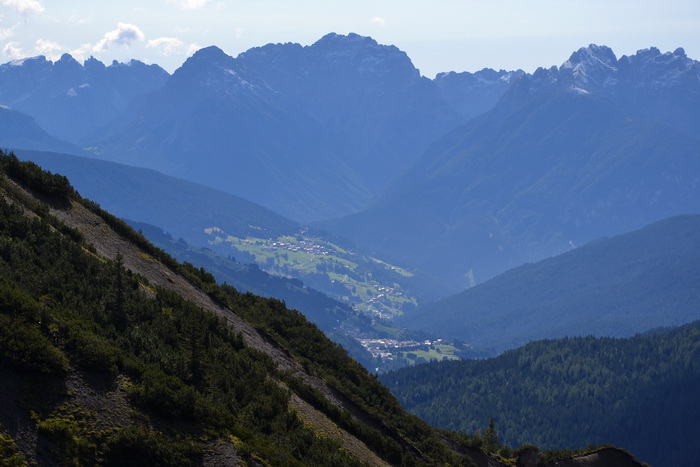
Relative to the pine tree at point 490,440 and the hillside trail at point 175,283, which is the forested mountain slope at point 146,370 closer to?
the hillside trail at point 175,283

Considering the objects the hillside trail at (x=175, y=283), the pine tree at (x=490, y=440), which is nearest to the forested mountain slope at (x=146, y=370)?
the hillside trail at (x=175, y=283)

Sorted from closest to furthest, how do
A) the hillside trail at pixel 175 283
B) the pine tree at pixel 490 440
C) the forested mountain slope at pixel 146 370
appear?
the forested mountain slope at pixel 146 370
the hillside trail at pixel 175 283
the pine tree at pixel 490 440

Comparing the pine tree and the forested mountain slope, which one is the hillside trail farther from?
the pine tree

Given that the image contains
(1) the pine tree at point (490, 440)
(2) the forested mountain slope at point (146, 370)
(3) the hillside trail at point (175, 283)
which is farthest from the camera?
(1) the pine tree at point (490, 440)

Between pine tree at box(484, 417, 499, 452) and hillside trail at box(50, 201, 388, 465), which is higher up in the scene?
hillside trail at box(50, 201, 388, 465)

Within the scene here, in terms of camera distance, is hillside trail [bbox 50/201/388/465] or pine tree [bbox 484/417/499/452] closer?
hillside trail [bbox 50/201/388/465]

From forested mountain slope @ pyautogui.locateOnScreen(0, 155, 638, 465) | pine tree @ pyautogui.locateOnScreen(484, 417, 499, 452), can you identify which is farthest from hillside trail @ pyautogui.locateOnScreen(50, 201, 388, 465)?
pine tree @ pyautogui.locateOnScreen(484, 417, 499, 452)

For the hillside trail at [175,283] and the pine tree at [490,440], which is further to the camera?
the pine tree at [490,440]

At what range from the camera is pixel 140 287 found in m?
46.6

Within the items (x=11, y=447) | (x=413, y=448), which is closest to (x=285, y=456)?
(x=11, y=447)

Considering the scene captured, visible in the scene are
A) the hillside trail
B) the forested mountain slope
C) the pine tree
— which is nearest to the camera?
the forested mountain slope

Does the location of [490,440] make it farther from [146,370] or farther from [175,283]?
[146,370]

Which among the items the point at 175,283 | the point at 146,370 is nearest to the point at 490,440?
the point at 175,283

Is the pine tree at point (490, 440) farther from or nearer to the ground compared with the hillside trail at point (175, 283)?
nearer to the ground
